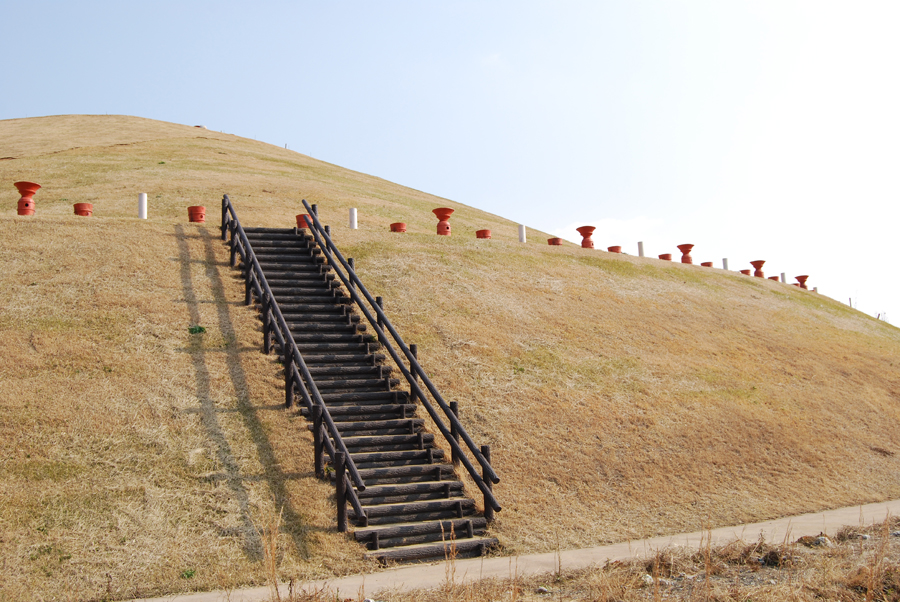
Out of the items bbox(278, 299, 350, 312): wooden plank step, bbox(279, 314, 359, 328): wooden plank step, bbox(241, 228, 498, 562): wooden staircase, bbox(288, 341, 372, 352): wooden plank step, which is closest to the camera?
bbox(241, 228, 498, 562): wooden staircase

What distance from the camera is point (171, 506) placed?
27.9 ft

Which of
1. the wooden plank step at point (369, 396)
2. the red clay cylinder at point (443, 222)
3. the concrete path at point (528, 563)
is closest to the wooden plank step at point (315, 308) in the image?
the wooden plank step at point (369, 396)

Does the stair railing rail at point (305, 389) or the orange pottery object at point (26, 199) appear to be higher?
the orange pottery object at point (26, 199)

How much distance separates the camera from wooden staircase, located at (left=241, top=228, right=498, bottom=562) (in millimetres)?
8797

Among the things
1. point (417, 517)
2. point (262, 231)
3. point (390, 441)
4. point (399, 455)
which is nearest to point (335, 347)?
point (390, 441)

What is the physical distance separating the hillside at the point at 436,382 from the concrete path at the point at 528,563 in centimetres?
37

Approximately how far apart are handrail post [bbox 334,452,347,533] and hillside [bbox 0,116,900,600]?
0.22 metres

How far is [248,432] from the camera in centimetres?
1020

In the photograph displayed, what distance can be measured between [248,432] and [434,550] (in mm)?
3537

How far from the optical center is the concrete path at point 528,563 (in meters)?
6.96

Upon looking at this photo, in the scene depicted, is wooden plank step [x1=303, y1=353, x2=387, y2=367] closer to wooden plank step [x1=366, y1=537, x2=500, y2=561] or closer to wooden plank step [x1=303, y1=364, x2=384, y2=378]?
wooden plank step [x1=303, y1=364, x2=384, y2=378]

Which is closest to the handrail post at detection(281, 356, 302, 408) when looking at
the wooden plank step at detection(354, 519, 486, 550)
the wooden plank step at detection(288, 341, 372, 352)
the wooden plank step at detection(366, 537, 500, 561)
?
the wooden plank step at detection(288, 341, 372, 352)

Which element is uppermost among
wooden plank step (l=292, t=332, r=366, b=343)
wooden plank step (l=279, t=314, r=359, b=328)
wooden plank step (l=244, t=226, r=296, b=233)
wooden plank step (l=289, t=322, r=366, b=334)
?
wooden plank step (l=244, t=226, r=296, b=233)

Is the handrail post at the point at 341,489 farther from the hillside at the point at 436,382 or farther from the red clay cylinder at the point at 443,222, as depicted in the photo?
the red clay cylinder at the point at 443,222
